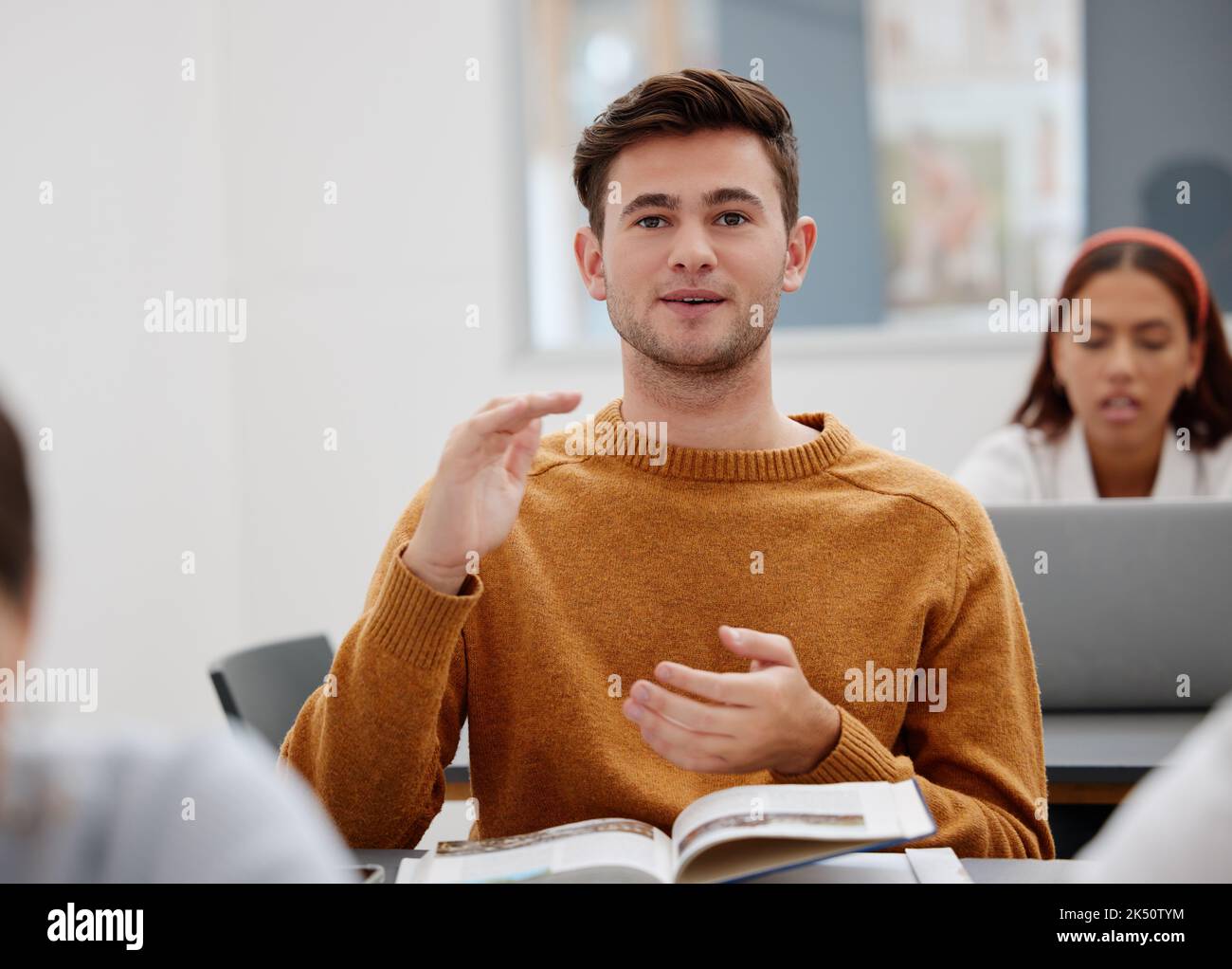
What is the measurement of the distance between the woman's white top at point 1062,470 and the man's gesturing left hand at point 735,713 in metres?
1.68

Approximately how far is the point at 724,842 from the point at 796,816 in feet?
0.19

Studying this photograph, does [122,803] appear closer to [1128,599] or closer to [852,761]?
[852,761]

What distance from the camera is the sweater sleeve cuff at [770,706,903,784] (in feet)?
3.51

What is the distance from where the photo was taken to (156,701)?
10.9ft

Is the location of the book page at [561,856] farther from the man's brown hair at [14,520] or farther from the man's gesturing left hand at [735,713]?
the man's brown hair at [14,520]

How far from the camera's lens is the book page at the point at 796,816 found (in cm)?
79

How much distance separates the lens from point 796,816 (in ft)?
2.70

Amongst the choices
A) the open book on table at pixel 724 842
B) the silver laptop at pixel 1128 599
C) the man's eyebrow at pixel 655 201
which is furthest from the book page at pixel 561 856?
the silver laptop at pixel 1128 599

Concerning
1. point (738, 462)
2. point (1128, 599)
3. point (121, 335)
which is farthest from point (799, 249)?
point (121, 335)

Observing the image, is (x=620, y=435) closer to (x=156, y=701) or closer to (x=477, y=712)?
(x=477, y=712)

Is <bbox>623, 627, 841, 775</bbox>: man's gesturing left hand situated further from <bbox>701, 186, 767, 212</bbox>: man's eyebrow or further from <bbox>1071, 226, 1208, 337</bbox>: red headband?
<bbox>1071, 226, 1208, 337</bbox>: red headband

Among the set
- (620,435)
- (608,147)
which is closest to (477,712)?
(620,435)

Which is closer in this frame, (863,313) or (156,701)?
(156,701)
